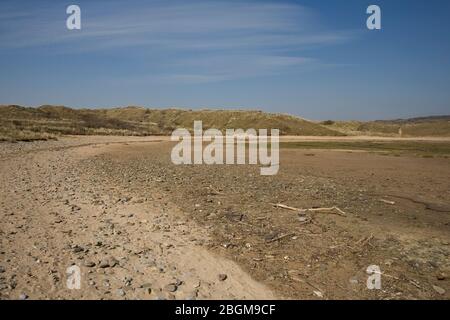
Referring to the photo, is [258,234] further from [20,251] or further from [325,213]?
[20,251]

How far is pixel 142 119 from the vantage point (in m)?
105

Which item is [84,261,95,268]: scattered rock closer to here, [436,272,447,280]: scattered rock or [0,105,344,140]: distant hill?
[436,272,447,280]: scattered rock

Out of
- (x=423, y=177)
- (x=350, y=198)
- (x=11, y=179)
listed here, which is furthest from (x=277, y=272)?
(x=423, y=177)

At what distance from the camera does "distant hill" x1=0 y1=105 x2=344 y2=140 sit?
59812mm

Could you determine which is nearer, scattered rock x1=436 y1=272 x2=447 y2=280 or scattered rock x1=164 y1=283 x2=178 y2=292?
scattered rock x1=164 y1=283 x2=178 y2=292

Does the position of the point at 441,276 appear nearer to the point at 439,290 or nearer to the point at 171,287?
the point at 439,290

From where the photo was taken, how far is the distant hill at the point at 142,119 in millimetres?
59812

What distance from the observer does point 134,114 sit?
11100cm

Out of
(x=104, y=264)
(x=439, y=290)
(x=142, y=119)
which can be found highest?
(x=142, y=119)

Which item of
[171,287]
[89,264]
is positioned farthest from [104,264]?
[171,287]

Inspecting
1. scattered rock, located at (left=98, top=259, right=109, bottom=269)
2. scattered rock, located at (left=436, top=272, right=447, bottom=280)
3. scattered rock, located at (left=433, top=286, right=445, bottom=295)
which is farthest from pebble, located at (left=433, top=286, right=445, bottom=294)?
scattered rock, located at (left=98, top=259, right=109, bottom=269)
